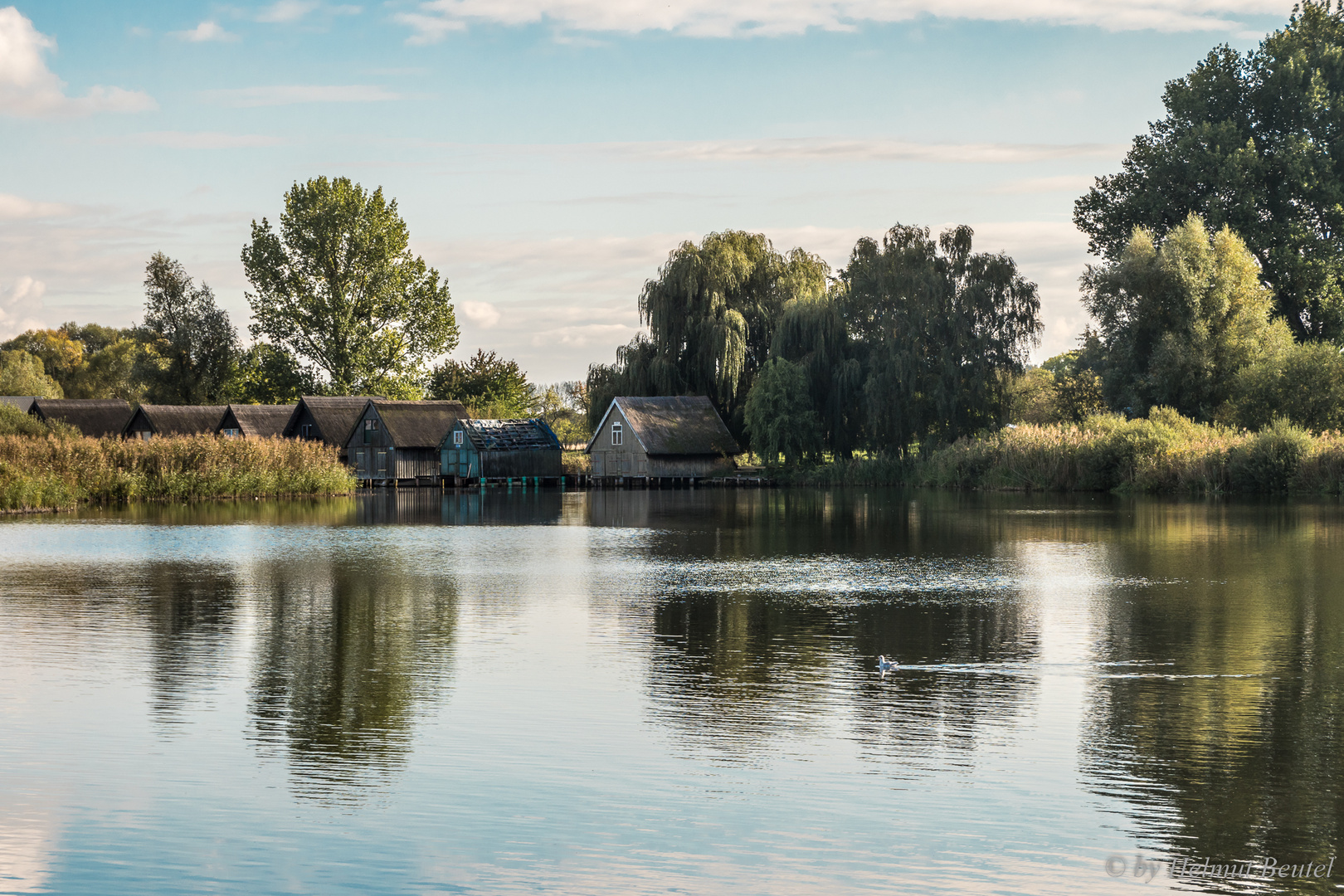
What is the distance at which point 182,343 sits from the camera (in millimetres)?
81750

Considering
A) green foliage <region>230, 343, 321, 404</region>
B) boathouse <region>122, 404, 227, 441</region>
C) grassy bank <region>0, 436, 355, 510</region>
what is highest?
green foliage <region>230, 343, 321, 404</region>

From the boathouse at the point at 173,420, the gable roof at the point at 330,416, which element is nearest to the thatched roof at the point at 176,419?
the boathouse at the point at 173,420

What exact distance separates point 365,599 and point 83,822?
10.8 m

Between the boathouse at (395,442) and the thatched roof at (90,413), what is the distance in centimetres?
1549

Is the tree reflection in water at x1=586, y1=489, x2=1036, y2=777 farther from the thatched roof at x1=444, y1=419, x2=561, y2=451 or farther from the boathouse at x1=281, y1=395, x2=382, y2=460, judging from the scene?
the boathouse at x1=281, y1=395, x2=382, y2=460

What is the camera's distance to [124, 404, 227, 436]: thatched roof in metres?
71.1

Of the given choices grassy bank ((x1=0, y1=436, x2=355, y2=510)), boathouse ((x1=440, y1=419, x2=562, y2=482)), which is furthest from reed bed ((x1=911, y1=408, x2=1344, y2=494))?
grassy bank ((x1=0, y1=436, x2=355, y2=510))

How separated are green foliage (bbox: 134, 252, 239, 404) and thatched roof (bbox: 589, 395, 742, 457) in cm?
2773

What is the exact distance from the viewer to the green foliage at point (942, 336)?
62.1 metres

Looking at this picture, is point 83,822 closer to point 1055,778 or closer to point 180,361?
point 1055,778

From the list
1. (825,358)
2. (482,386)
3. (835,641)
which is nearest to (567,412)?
(482,386)

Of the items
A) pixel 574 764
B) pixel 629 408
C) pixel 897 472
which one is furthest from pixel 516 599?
pixel 629 408

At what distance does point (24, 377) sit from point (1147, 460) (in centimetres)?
8435

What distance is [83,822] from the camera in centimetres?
822
